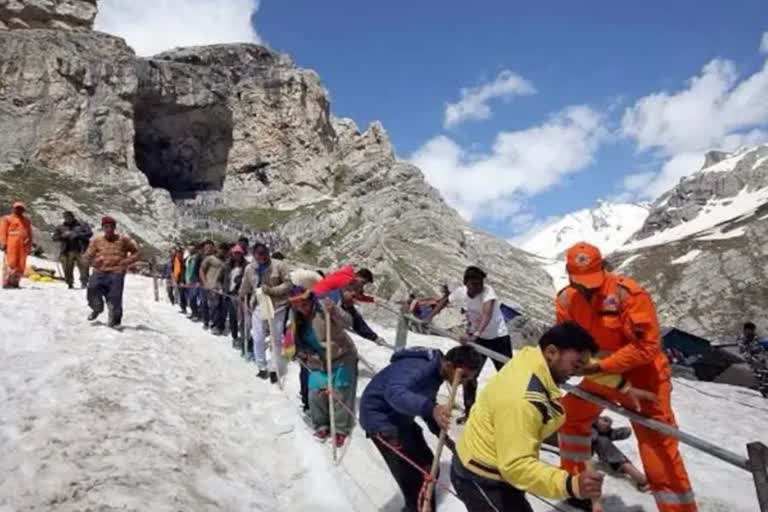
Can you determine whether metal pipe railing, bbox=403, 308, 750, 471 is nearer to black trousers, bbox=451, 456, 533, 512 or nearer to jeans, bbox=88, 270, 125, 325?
black trousers, bbox=451, 456, 533, 512

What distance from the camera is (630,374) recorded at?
5.28 meters

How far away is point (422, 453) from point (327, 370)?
227cm

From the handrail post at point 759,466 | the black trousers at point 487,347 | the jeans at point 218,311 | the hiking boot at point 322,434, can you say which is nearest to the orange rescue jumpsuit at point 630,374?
the handrail post at point 759,466

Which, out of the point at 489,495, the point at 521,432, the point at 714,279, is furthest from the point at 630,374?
the point at 714,279

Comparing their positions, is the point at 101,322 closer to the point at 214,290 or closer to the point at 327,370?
the point at 214,290

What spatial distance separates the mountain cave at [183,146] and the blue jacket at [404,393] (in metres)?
66.0

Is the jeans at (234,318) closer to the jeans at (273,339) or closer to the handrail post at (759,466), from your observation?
the jeans at (273,339)

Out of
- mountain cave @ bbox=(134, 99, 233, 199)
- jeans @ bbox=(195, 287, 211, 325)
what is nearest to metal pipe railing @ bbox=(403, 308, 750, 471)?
jeans @ bbox=(195, 287, 211, 325)

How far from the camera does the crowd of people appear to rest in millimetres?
3705

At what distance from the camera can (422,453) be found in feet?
19.0

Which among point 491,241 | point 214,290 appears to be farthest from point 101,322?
point 491,241

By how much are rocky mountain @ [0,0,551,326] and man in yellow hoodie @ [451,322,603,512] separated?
4236cm

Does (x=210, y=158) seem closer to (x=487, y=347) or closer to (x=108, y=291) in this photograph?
(x=108, y=291)

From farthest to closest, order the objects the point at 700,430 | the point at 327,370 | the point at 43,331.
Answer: the point at 43,331
the point at 700,430
the point at 327,370
